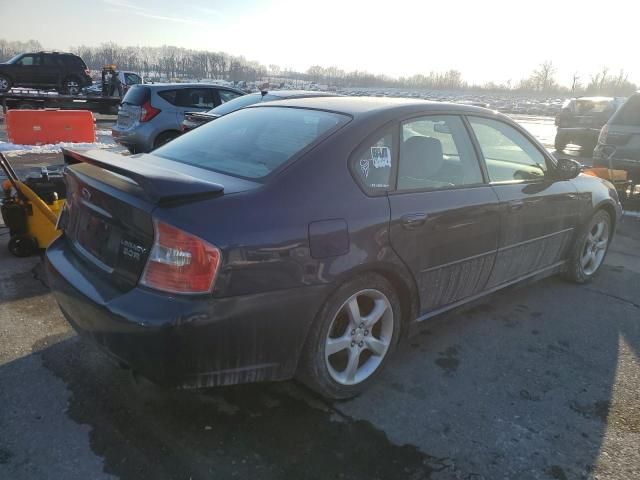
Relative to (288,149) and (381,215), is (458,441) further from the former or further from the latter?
(288,149)

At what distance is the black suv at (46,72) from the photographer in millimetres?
22328

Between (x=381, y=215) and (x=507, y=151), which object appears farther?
(x=507, y=151)

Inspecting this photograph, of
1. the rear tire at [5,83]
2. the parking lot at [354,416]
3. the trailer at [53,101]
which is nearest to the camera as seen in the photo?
the parking lot at [354,416]

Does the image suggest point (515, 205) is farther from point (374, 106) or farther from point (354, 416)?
point (354, 416)

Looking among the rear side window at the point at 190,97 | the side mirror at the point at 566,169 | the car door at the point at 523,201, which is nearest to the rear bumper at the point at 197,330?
the car door at the point at 523,201

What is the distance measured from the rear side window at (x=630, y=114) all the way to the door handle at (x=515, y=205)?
5341 millimetres

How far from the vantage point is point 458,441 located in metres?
2.46

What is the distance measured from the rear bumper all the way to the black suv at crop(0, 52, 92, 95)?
24.6 metres

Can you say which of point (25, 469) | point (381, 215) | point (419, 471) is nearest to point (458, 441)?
point (419, 471)

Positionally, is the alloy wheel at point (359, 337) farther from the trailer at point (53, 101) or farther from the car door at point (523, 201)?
the trailer at point (53, 101)

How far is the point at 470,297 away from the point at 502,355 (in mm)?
439

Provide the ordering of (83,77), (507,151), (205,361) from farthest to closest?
(83,77)
(507,151)
(205,361)

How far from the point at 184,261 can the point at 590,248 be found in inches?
159

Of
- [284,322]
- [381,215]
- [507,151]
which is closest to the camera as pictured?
Result: [284,322]
